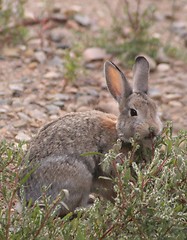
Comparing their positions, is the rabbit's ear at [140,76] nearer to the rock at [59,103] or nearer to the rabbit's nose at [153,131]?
the rabbit's nose at [153,131]

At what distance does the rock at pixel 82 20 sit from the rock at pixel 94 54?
112 cm

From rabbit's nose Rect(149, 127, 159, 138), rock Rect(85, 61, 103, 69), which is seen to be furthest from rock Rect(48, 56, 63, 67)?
rabbit's nose Rect(149, 127, 159, 138)

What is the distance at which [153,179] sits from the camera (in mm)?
4980

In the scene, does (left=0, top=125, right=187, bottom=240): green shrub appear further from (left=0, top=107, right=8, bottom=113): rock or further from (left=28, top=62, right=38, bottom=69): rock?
(left=28, top=62, right=38, bottom=69): rock

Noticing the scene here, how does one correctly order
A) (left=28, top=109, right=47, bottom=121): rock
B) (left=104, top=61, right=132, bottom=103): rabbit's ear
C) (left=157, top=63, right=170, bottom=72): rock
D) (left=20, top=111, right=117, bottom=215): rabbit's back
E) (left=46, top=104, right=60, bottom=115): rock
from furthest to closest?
(left=157, top=63, right=170, bottom=72): rock
(left=46, top=104, right=60, bottom=115): rock
(left=28, top=109, right=47, bottom=121): rock
(left=104, top=61, right=132, bottom=103): rabbit's ear
(left=20, top=111, right=117, bottom=215): rabbit's back

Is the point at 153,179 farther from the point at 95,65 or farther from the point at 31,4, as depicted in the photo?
the point at 31,4

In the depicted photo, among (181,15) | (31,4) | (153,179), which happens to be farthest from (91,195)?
(181,15)

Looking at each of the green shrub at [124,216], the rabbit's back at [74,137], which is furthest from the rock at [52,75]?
the green shrub at [124,216]

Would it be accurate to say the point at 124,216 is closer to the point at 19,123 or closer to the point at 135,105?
the point at 135,105

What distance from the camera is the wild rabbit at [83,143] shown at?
6.06m

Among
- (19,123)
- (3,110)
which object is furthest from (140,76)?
(3,110)

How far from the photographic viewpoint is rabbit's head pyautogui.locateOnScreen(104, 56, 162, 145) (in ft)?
20.5

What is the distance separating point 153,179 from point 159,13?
745 cm

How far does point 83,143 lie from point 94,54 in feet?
12.6
